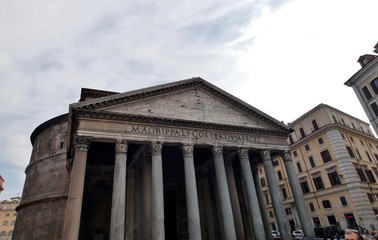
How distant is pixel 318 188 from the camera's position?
26.1 m

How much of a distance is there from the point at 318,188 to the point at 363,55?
14.6 meters

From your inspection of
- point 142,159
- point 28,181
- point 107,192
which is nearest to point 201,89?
point 142,159

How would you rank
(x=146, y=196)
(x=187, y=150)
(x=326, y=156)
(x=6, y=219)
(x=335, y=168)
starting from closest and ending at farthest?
(x=187, y=150), (x=146, y=196), (x=335, y=168), (x=326, y=156), (x=6, y=219)

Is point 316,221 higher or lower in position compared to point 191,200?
lower

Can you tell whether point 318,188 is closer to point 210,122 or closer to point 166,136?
point 210,122

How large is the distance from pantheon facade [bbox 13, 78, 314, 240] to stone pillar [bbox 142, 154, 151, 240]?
6 centimetres

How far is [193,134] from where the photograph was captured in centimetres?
1437

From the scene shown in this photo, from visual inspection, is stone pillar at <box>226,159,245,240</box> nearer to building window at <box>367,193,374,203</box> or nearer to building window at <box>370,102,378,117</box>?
building window at <box>370,102,378,117</box>

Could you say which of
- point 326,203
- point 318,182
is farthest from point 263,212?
point 318,182

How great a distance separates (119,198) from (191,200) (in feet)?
12.4

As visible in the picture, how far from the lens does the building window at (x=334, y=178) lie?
78.4ft

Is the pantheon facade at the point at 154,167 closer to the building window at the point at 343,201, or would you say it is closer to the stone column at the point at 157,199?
the stone column at the point at 157,199

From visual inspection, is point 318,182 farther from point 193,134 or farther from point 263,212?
point 193,134

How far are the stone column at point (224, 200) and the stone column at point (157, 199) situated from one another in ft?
12.0
